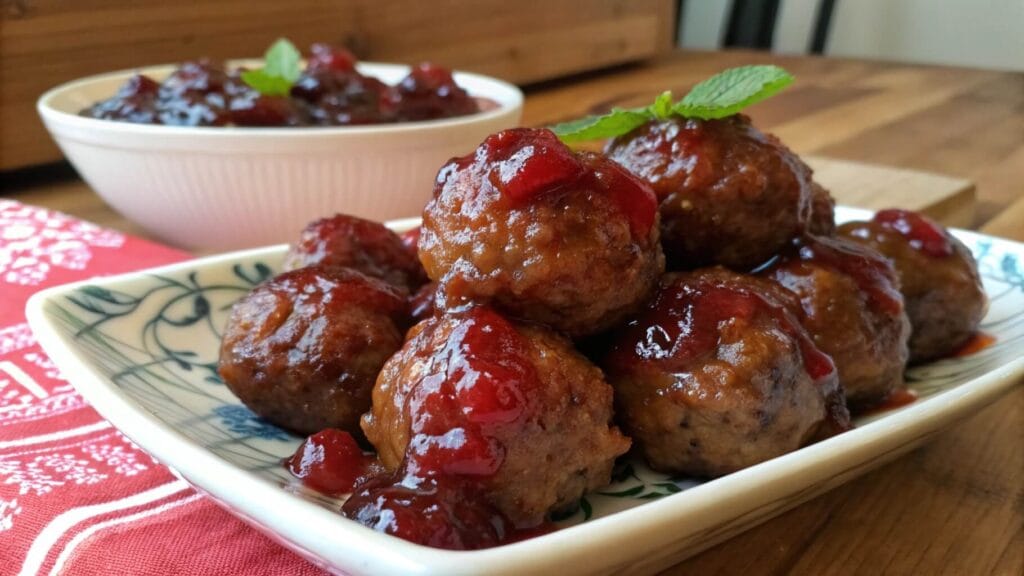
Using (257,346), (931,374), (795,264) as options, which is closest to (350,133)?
(257,346)

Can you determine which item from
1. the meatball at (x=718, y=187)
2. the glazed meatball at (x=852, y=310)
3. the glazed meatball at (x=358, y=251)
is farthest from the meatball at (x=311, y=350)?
the glazed meatball at (x=852, y=310)

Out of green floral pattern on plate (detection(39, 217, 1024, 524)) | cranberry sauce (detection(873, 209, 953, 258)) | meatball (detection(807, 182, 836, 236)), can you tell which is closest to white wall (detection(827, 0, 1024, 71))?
green floral pattern on plate (detection(39, 217, 1024, 524))

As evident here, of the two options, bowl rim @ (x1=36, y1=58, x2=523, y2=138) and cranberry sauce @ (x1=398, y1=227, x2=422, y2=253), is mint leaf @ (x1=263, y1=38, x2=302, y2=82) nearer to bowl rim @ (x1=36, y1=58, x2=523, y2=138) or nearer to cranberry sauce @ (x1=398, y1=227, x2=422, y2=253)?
bowl rim @ (x1=36, y1=58, x2=523, y2=138)

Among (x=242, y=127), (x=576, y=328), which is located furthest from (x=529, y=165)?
(x=242, y=127)

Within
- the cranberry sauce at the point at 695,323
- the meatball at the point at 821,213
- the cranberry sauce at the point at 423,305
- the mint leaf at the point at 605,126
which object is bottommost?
the cranberry sauce at the point at 423,305

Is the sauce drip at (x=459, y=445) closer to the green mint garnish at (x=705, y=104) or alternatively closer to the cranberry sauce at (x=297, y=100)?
the green mint garnish at (x=705, y=104)

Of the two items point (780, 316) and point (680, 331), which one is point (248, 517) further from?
point (780, 316)
